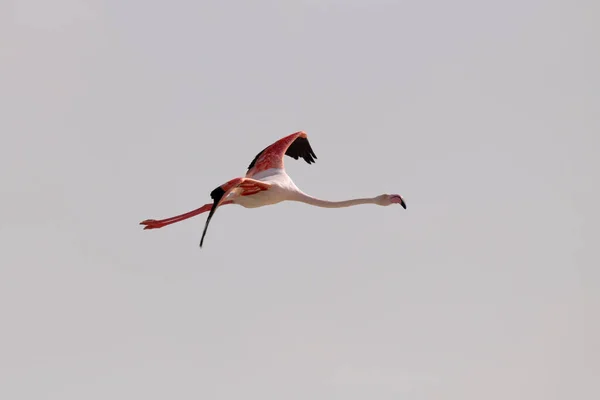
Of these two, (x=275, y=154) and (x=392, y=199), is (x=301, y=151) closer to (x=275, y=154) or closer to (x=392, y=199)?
(x=275, y=154)

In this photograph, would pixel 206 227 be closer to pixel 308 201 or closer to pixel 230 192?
pixel 230 192

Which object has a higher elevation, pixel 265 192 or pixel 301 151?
pixel 301 151

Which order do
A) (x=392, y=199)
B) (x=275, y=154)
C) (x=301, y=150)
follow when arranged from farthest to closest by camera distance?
(x=301, y=150)
(x=275, y=154)
(x=392, y=199)

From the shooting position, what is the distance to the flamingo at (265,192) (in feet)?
111

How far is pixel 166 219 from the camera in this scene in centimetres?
3506

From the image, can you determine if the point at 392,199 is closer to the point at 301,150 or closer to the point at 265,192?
the point at 265,192

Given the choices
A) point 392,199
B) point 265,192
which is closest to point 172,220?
point 265,192

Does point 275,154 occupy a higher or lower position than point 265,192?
higher

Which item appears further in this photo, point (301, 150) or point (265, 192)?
point (301, 150)

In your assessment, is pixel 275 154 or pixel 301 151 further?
pixel 301 151

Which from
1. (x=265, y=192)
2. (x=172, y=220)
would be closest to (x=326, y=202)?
(x=265, y=192)

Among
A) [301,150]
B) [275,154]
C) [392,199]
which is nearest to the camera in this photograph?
[392,199]

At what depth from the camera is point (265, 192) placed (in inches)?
1379

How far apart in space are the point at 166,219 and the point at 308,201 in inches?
161
